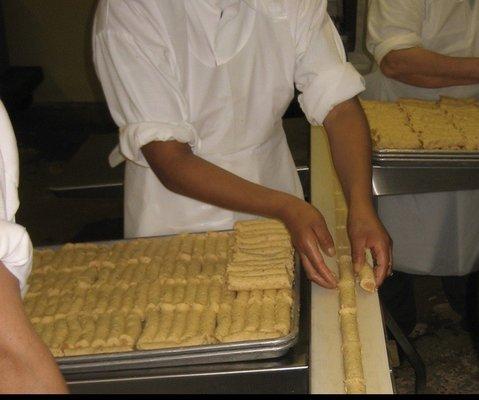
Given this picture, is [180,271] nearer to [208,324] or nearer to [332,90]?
[208,324]

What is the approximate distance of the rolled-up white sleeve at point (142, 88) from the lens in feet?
5.42

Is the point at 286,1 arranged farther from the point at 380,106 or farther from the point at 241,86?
the point at 380,106

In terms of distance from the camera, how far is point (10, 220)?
2.72 feet

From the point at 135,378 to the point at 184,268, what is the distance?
14.6 inches

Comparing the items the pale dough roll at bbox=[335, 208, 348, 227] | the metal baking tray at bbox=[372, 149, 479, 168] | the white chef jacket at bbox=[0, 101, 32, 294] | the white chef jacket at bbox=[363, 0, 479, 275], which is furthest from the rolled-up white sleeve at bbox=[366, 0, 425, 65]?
the white chef jacket at bbox=[0, 101, 32, 294]

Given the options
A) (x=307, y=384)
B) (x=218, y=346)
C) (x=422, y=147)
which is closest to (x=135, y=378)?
(x=218, y=346)

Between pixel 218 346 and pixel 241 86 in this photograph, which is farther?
pixel 241 86

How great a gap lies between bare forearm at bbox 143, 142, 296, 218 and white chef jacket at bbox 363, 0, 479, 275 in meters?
1.16

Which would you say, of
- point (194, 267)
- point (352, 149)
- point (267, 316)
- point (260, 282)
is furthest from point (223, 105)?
point (267, 316)

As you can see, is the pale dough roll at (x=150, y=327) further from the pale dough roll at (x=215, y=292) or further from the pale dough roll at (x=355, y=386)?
the pale dough roll at (x=355, y=386)

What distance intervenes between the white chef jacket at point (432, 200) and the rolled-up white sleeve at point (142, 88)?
116 cm

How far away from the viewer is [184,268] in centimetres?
159

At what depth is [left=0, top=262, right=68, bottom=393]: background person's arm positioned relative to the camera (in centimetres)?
79

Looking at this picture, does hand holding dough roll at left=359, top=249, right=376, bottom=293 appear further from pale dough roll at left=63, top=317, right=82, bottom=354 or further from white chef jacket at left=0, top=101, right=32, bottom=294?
white chef jacket at left=0, top=101, right=32, bottom=294
